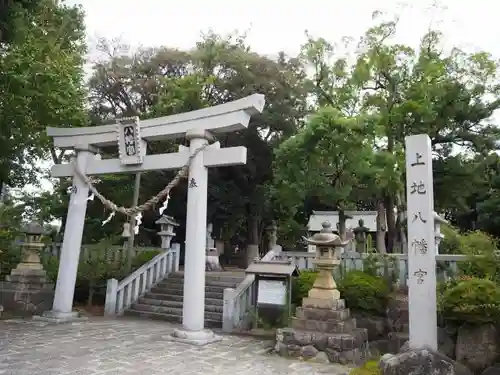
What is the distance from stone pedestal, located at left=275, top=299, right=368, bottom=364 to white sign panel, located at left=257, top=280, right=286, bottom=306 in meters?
1.47

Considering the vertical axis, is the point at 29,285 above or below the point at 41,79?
below

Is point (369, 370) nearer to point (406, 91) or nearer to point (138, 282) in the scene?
point (138, 282)

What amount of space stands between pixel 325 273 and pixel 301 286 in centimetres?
214

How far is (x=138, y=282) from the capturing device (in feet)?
42.4

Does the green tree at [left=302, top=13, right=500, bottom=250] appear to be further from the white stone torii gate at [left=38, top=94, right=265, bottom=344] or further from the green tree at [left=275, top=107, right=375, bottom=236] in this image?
the white stone torii gate at [left=38, top=94, right=265, bottom=344]

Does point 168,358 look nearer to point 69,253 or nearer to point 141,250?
point 69,253

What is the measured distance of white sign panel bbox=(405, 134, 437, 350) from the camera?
6012mm

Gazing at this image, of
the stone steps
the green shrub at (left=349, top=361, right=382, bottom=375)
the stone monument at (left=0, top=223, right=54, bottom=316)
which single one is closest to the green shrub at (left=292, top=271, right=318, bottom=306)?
the stone steps

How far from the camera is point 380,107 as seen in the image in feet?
64.1

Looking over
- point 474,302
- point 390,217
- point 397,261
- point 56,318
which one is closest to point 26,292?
point 56,318

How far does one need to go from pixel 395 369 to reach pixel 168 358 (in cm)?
369

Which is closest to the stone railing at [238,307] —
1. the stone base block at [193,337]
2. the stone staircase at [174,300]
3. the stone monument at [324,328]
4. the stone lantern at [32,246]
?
the stone staircase at [174,300]

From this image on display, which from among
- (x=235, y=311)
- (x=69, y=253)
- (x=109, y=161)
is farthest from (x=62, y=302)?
(x=235, y=311)

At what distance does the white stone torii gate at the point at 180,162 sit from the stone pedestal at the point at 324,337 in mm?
1775
